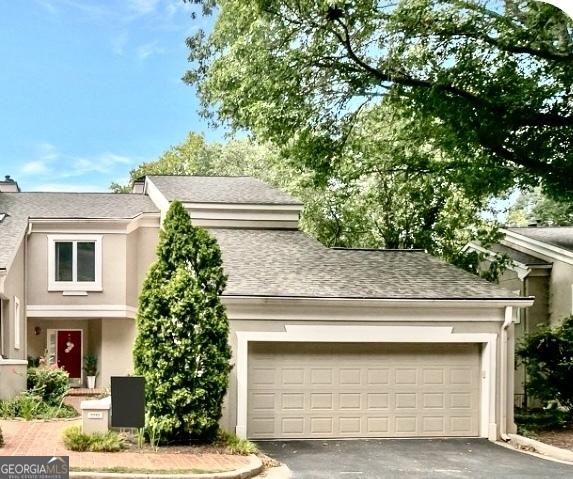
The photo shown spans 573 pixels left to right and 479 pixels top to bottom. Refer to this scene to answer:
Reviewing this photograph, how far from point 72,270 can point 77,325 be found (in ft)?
7.52

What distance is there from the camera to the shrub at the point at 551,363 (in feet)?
47.4

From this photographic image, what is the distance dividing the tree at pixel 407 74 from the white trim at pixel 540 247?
6.63 ft

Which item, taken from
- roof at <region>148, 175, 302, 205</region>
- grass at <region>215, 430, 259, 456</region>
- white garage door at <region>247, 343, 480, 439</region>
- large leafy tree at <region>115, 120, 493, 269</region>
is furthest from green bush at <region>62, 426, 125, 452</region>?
large leafy tree at <region>115, 120, 493, 269</region>

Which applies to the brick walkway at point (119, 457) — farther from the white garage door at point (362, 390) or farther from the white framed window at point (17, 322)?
the white framed window at point (17, 322)

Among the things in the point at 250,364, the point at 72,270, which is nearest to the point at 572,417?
the point at 250,364

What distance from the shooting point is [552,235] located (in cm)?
2055

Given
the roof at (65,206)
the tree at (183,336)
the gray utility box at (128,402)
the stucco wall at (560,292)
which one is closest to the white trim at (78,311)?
the roof at (65,206)

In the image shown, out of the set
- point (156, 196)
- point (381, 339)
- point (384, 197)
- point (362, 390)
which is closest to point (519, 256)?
point (384, 197)

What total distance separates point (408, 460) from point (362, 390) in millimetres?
2329

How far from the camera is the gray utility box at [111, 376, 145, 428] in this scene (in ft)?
28.2

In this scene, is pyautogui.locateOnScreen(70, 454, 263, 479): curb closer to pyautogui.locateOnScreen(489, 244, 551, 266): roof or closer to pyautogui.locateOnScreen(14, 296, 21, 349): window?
pyautogui.locateOnScreen(14, 296, 21, 349): window

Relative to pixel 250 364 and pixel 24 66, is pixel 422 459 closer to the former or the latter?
pixel 250 364

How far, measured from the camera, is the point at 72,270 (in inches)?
782
